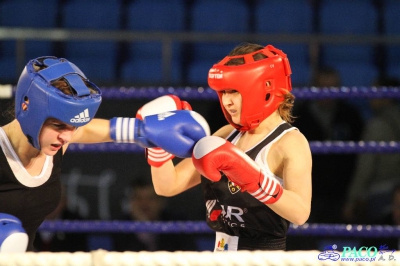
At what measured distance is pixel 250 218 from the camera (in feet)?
6.86

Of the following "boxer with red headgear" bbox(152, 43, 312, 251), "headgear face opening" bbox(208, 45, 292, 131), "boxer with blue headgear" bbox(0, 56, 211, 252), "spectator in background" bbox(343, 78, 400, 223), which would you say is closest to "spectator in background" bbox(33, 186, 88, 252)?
"spectator in background" bbox(343, 78, 400, 223)

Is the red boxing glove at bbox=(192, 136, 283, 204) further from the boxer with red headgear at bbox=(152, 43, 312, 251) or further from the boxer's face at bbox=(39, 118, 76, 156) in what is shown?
the boxer's face at bbox=(39, 118, 76, 156)

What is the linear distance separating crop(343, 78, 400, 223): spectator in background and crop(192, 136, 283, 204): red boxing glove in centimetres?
215

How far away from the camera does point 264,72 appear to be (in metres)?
2.10

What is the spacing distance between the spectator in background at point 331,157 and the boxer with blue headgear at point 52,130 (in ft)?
6.27

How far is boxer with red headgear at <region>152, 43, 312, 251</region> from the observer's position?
201cm

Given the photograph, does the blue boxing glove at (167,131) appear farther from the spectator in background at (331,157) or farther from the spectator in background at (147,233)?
the spectator in background at (331,157)

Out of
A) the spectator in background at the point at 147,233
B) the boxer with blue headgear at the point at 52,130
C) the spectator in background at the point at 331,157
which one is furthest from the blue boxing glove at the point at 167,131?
the spectator in background at the point at 331,157

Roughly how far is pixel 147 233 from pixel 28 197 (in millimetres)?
1858

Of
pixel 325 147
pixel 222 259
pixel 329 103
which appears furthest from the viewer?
pixel 329 103

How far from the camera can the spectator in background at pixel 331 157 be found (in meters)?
3.95

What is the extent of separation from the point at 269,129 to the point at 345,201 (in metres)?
2.03

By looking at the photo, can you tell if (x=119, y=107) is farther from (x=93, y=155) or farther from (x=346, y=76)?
(x=346, y=76)

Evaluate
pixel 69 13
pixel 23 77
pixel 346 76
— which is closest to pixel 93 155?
pixel 69 13
